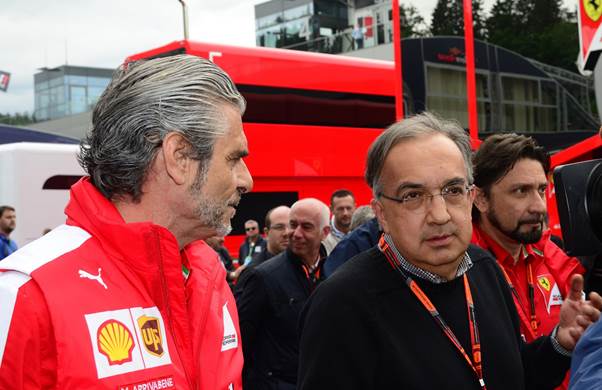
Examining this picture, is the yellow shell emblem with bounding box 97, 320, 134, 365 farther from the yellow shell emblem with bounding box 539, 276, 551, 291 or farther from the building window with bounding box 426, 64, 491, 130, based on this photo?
the building window with bounding box 426, 64, 491, 130

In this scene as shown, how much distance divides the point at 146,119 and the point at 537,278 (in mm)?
2058

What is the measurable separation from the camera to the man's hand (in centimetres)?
20

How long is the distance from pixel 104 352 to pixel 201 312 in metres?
0.34

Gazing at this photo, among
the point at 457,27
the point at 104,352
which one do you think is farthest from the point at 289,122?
the point at 104,352

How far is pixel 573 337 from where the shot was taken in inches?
101

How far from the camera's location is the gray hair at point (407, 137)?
2471 mm

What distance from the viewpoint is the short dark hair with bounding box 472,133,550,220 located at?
10.9 feet

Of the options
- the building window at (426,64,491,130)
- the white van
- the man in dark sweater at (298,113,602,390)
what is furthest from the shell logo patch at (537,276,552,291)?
the white van

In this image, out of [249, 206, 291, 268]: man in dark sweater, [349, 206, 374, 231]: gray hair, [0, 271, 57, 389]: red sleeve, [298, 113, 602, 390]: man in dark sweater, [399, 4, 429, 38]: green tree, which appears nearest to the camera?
[0, 271, 57, 389]: red sleeve

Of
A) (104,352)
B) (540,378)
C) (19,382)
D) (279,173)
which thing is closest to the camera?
(19,382)

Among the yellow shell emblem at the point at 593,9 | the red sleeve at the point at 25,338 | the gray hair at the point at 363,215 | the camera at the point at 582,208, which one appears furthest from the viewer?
the gray hair at the point at 363,215

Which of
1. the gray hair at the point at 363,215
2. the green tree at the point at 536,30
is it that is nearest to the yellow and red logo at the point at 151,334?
the gray hair at the point at 363,215

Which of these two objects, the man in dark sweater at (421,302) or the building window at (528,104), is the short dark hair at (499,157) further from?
the building window at (528,104)

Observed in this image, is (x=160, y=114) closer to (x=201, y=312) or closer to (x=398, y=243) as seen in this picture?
(x=201, y=312)
